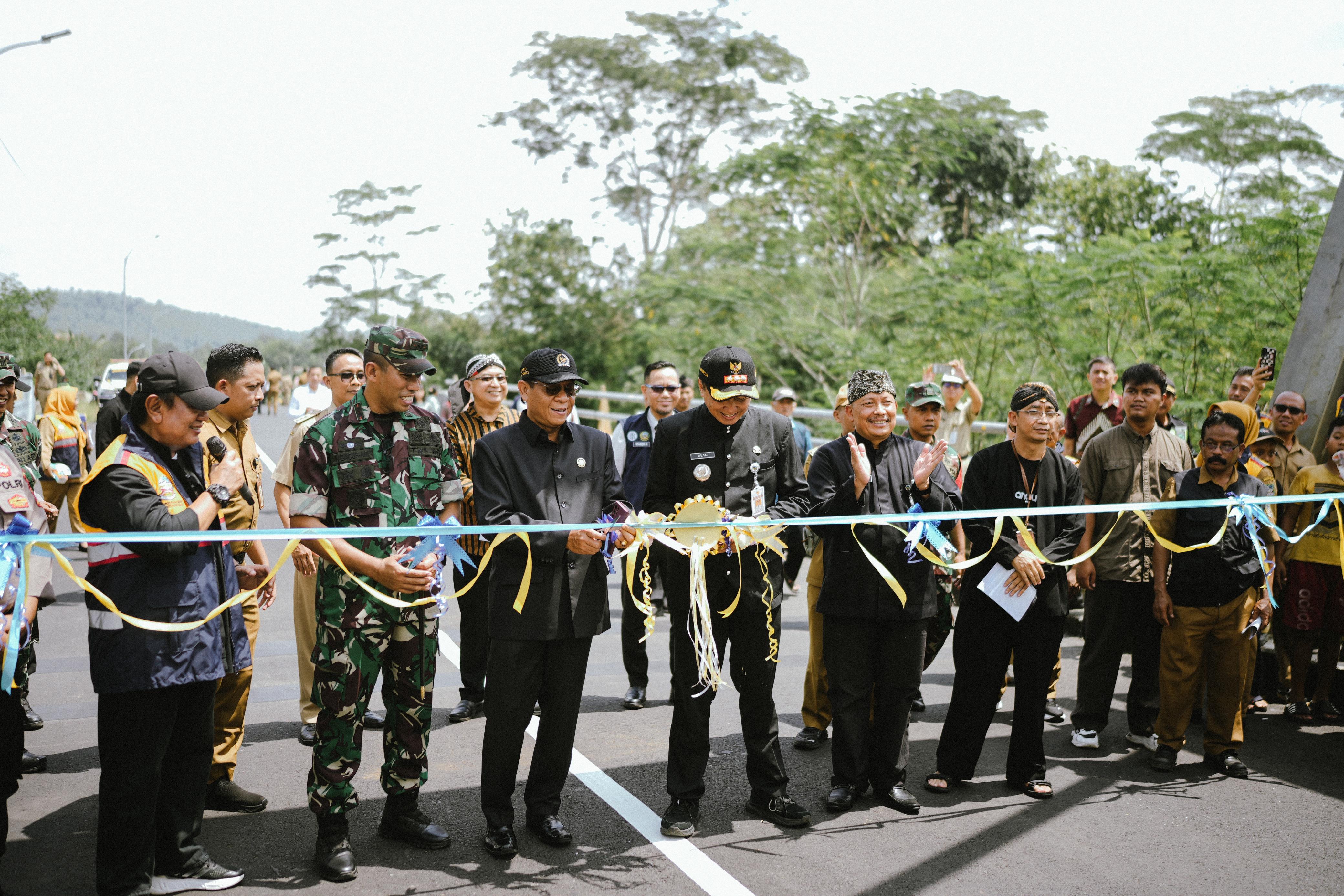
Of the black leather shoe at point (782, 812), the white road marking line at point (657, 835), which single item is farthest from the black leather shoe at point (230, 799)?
the black leather shoe at point (782, 812)

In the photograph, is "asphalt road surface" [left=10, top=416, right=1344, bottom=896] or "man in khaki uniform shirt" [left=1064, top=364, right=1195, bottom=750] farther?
"man in khaki uniform shirt" [left=1064, top=364, right=1195, bottom=750]

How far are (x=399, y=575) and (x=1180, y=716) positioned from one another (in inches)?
163

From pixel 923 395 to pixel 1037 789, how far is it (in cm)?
205

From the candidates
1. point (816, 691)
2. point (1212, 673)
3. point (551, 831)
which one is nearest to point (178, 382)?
point (551, 831)

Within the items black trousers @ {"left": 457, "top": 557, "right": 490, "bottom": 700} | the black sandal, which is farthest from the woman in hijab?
the black sandal

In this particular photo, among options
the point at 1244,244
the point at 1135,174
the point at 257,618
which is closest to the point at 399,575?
the point at 257,618

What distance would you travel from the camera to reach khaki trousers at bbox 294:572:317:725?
5656mm

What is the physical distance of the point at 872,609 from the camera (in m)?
4.80

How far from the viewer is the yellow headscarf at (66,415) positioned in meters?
8.63

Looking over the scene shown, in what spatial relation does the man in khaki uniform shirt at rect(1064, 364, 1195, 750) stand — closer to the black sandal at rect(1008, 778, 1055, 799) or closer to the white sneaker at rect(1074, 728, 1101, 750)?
the white sneaker at rect(1074, 728, 1101, 750)

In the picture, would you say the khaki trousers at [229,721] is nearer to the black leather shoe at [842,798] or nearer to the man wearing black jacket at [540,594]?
the man wearing black jacket at [540,594]

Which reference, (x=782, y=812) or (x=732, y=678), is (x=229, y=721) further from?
(x=782, y=812)

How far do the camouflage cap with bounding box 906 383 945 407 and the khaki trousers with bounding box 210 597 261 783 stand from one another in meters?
3.44

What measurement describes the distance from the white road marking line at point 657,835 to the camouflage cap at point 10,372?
3500mm
